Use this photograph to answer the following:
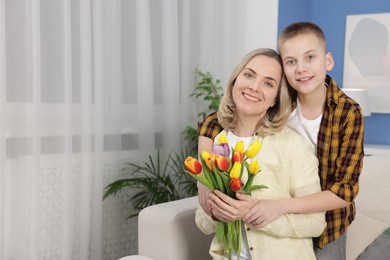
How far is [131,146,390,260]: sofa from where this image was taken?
2.08 meters

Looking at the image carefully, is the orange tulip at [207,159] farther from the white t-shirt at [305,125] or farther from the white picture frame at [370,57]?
the white picture frame at [370,57]

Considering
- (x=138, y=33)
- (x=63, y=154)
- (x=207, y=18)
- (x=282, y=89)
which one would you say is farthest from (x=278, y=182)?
(x=207, y=18)

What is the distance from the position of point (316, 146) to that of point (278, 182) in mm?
184

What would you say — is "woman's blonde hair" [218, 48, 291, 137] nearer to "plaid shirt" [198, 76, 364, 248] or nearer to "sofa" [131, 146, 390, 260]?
"plaid shirt" [198, 76, 364, 248]

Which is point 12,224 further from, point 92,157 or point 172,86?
point 172,86

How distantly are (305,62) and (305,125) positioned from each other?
0.78 ft

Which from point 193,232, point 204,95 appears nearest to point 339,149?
point 193,232

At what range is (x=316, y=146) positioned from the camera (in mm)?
1798

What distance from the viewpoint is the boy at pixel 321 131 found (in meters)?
1.66

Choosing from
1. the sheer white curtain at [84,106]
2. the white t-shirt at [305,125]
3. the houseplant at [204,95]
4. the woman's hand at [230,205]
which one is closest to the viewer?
the woman's hand at [230,205]

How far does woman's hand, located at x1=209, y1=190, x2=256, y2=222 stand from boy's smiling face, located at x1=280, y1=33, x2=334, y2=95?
1.34 ft

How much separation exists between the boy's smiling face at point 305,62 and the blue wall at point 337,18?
3.02 meters

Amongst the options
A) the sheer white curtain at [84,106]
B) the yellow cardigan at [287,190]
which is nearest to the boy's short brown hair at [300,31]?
the yellow cardigan at [287,190]

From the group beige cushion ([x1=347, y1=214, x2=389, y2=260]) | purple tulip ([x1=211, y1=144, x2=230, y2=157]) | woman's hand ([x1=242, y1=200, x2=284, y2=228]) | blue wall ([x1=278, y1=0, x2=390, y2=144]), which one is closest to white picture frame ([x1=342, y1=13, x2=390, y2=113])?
blue wall ([x1=278, y1=0, x2=390, y2=144])
